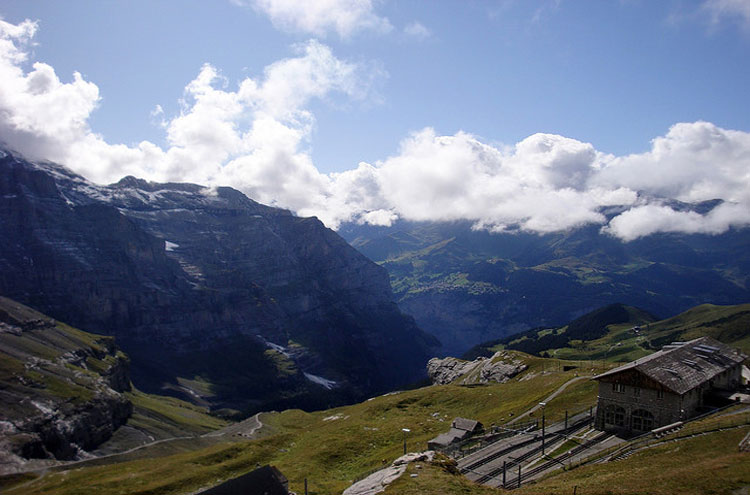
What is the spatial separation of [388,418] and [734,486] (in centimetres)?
9757

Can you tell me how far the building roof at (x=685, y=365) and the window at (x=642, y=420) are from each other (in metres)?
4.63

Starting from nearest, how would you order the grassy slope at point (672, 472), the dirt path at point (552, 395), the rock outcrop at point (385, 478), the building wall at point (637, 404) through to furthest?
the grassy slope at point (672, 472) → the rock outcrop at point (385, 478) → the building wall at point (637, 404) → the dirt path at point (552, 395)

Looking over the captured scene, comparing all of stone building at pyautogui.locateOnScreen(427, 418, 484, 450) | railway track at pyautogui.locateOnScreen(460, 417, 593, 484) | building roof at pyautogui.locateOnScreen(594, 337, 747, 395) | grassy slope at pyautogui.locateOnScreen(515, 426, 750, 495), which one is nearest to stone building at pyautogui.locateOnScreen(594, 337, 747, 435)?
building roof at pyautogui.locateOnScreen(594, 337, 747, 395)

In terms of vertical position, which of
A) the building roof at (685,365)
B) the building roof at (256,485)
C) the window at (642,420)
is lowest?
the building roof at (256,485)

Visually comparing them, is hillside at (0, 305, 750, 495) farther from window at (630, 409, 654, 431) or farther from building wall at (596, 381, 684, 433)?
window at (630, 409, 654, 431)

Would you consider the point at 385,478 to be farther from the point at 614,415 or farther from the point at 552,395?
the point at 552,395

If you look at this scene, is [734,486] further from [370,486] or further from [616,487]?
[370,486]

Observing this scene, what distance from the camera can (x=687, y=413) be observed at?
61.0m

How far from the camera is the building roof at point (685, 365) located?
203 feet

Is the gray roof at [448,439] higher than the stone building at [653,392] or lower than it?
lower

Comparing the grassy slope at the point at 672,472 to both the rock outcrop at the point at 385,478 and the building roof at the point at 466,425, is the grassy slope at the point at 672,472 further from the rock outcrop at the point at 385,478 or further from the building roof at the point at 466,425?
the building roof at the point at 466,425

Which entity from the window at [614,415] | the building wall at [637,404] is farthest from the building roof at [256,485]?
the window at [614,415]

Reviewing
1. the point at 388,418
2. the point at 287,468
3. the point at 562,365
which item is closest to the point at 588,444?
the point at 287,468

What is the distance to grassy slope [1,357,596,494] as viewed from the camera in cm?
8731
